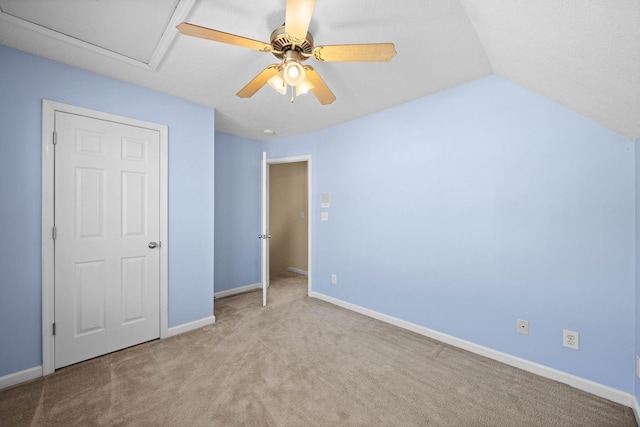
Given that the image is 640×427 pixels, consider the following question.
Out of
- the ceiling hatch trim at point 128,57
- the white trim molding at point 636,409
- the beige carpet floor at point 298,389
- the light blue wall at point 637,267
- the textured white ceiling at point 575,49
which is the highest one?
the ceiling hatch trim at point 128,57

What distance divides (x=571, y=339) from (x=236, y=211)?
4060 mm

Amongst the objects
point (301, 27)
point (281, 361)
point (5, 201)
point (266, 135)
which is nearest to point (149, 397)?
point (281, 361)

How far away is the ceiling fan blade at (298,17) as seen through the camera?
1.16m

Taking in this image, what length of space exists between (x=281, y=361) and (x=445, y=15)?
274 centimetres

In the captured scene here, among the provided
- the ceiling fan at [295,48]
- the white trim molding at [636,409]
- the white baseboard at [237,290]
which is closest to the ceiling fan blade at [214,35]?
the ceiling fan at [295,48]

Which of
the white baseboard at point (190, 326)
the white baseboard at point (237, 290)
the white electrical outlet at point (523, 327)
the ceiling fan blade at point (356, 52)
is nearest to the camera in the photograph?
the ceiling fan blade at point (356, 52)

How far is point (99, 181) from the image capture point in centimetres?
224

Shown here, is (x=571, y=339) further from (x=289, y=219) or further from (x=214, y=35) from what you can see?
(x=289, y=219)

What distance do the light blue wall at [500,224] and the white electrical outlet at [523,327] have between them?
41 mm

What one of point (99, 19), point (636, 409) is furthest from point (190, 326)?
point (636, 409)

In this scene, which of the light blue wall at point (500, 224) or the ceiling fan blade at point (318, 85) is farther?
the light blue wall at point (500, 224)

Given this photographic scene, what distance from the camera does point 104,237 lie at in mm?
2266

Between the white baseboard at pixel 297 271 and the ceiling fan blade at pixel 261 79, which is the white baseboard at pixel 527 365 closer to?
the white baseboard at pixel 297 271

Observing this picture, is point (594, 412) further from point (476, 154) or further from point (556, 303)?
point (476, 154)
